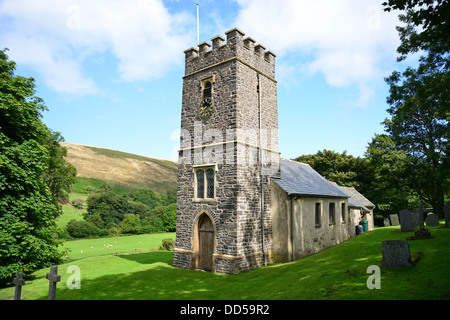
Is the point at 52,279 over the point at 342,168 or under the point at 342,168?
under

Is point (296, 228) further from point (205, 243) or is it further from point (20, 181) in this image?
point (20, 181)

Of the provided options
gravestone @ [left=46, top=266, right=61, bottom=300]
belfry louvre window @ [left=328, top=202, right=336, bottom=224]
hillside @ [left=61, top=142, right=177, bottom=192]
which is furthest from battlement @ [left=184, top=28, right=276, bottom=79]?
hillside @ [left=61, top=142, right=177, bottom=192]

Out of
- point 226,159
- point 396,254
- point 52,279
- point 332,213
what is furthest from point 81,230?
point 396,254

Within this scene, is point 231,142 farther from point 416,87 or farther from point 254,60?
point 416,87

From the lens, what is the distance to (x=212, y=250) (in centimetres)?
1573

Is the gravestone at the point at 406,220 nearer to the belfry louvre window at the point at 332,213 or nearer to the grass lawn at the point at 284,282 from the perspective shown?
the grass lawn at the point at 284,282

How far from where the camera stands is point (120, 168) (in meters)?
101

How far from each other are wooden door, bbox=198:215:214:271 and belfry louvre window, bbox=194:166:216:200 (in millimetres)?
1298

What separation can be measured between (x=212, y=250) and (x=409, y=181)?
28172 millimetres

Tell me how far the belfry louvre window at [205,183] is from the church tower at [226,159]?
0.06 meters

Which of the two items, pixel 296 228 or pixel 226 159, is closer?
pixel 226 159

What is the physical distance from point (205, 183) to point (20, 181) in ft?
36.0

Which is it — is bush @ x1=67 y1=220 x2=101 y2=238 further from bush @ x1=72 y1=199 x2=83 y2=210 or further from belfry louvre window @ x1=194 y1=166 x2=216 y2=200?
belfry louvre window @ x1=194 y1=166 x2=216 y2=200
